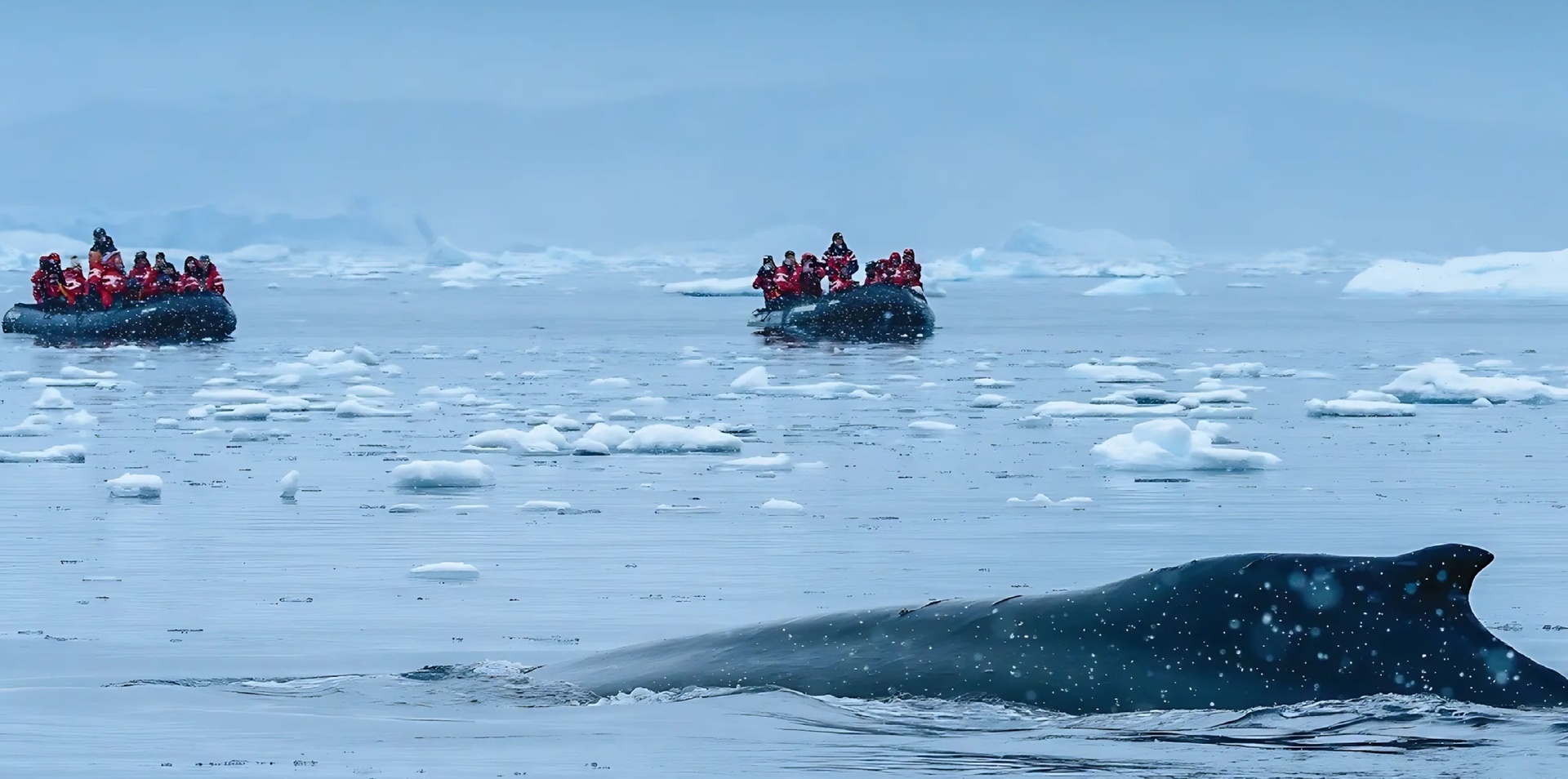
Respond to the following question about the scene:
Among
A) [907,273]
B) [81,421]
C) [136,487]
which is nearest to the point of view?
[136,487]

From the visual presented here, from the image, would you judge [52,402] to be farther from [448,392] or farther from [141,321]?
[141,321]

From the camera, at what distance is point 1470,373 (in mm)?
27359

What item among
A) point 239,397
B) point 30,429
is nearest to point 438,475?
point 30,429

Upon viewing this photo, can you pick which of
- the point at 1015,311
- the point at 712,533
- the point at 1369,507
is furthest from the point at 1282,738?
the point at 1015,311

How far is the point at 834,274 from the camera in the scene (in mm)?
40250

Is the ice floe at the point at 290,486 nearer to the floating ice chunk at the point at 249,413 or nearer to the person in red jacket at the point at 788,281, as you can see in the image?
the floating ice chunk at the point at 249,413

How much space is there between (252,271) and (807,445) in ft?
346

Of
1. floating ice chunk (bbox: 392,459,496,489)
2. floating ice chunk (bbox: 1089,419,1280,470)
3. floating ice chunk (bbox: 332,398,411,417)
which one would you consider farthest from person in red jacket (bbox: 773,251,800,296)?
floating ice chunk (bbox: 392,459,496,489)

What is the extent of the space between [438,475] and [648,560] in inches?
145

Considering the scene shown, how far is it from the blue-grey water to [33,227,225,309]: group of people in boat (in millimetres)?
11301

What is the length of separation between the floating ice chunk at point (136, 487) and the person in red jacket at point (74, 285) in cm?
2655

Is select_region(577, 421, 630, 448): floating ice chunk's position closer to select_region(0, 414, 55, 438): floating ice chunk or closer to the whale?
select_region(0, 414, 55, 438): floating ice chunk

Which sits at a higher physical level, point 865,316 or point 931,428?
point 865,316

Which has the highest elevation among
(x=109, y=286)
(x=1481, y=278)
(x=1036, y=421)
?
(x=1481, y=278)
